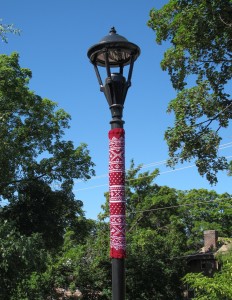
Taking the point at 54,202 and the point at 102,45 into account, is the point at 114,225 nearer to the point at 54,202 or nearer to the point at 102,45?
the point at 102,45

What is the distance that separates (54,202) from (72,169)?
1786 mm

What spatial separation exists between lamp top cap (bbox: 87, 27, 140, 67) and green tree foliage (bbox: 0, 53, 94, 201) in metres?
14.1

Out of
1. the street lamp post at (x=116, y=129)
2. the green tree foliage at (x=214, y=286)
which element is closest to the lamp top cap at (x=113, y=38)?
the street lamp post at (x=116, y=129)

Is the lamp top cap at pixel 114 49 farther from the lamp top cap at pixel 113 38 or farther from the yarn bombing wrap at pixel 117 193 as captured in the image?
the yarn bombing wrap at pixel 117 193

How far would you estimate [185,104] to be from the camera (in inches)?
609

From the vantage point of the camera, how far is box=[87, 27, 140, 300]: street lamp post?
4.45 metres

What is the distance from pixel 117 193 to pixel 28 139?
16862 millimetres

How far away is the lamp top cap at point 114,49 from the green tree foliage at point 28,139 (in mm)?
14134

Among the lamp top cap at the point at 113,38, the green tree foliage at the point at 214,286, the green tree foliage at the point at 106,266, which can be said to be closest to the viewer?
the lamp top cap at the point at 113,38

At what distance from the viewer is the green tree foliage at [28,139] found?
1898cm

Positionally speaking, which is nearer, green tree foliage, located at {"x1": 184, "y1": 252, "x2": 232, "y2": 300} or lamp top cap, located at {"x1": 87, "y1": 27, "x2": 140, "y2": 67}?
lamp top cap, located at {"x1": 87, "y1": 27, "x2": 140, "y2": 67}

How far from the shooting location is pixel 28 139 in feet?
68.4

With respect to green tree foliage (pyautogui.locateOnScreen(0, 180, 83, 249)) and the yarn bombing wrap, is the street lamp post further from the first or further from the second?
green tree foliage (pyautogui.locateOnScreen(0, 180, 83, 249))

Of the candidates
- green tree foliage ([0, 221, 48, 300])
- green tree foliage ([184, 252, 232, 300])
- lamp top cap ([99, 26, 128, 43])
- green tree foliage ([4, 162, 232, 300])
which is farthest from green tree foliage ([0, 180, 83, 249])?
lamp top cap ([99, 26, 128, 43])
